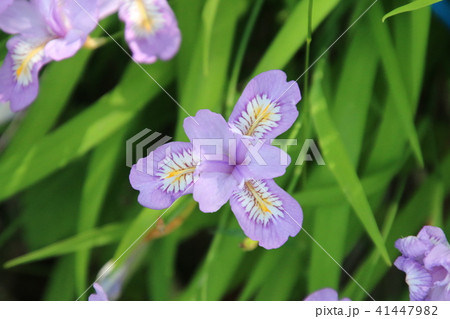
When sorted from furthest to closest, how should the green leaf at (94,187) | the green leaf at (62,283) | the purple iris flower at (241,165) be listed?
the green leaf at (62,283)
the green leaf at (94,187)
the purple iris flower at (241,165)

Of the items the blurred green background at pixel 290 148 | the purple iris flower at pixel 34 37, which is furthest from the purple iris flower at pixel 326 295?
the purple iris flower at pixel 34 37

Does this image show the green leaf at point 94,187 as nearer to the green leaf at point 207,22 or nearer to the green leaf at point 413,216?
the green leaf at point 207,22

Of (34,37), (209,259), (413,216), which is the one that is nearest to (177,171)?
(209,259)

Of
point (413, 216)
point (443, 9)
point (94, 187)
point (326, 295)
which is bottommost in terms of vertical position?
point (326, 295)

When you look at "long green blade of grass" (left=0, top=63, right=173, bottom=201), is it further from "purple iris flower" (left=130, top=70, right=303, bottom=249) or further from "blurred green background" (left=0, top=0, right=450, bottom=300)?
"purple iris flower" (left=130, top=70, right=303, bottom=249)

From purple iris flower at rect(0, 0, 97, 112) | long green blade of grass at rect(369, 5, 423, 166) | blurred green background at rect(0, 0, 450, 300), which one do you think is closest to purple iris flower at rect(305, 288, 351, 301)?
blurred green background at rect(0, 0, 450, 300)

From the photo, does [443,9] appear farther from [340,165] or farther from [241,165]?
[241,165]
